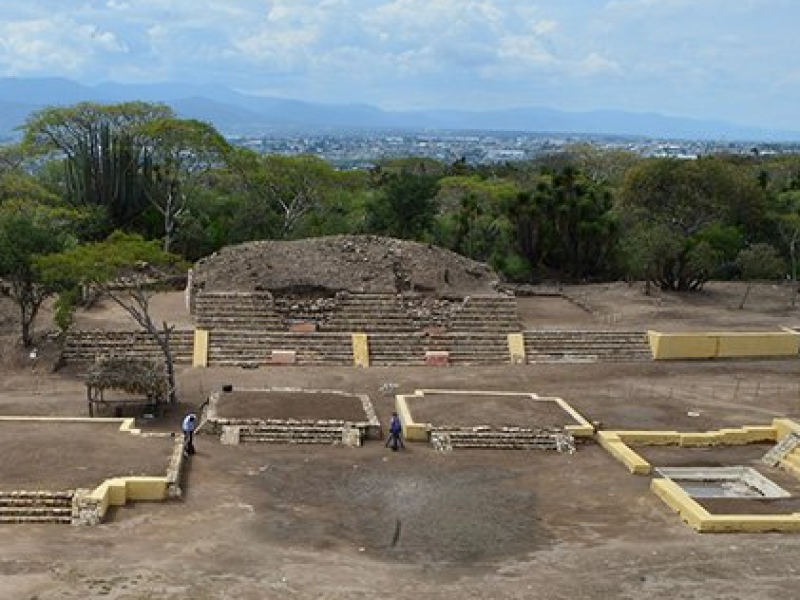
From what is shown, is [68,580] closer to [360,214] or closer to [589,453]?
[589,453]

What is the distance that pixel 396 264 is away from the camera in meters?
34.0

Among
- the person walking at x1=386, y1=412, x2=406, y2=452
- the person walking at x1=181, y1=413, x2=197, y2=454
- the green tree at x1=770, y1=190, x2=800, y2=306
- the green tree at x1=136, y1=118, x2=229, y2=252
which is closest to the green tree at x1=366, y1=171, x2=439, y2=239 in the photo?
the green tree at x1=136, y1=118, x2=229, y2=252

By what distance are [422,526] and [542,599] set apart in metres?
3.60

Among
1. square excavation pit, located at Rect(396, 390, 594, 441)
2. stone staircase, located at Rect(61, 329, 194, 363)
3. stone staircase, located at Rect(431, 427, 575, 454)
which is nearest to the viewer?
stone staircase, located at Rect(431, 427, 575, 454)

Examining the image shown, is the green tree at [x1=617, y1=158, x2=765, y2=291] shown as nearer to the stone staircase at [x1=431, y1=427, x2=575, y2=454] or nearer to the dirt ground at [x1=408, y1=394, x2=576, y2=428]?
the dirt ground at [x1=408, y1=394, x2=576, y2=428]

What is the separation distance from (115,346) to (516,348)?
12870mm

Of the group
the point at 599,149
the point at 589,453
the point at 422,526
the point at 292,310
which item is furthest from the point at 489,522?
the point at 599,149

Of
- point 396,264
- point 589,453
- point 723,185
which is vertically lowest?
point 589,453

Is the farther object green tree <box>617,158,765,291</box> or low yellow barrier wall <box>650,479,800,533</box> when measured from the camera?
green tree <box>617,158,765,291</box>

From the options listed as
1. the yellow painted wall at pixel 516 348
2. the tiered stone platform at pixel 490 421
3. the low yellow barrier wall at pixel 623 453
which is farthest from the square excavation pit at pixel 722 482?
the yellow painted wall at pixel 516 348

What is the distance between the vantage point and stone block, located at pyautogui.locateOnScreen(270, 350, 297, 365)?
94.2 ft

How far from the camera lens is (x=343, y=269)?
33.2 m

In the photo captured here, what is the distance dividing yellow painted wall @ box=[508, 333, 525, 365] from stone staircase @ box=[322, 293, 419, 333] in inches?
127

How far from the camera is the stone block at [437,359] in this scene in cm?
2959
